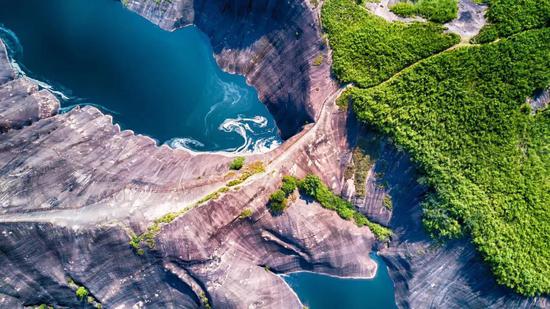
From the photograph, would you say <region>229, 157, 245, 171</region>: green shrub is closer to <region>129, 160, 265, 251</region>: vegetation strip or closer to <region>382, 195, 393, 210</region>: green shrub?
<region>129, 160, 265, 251</region>: vegetation strip

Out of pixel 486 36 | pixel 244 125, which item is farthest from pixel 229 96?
pixel 486 36

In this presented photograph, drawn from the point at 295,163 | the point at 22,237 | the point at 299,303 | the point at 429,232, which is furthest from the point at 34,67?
the point at 429,232

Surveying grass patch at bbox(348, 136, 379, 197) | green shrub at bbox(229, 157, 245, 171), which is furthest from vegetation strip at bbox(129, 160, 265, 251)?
grass patch at bbox(348, 136, 379, 197)

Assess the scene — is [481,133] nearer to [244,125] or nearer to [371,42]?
[371,42]

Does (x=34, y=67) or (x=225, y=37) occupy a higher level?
(x=225, y=37)

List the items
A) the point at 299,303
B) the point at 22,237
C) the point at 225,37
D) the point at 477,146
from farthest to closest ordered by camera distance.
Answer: the point at 225,37
the point at 299,303
the point at 477,146
the point at 22,237

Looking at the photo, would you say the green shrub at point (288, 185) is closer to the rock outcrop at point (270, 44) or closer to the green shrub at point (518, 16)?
the rock outcrop at point (270, 44)

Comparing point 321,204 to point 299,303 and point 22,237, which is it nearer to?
point 299,303
